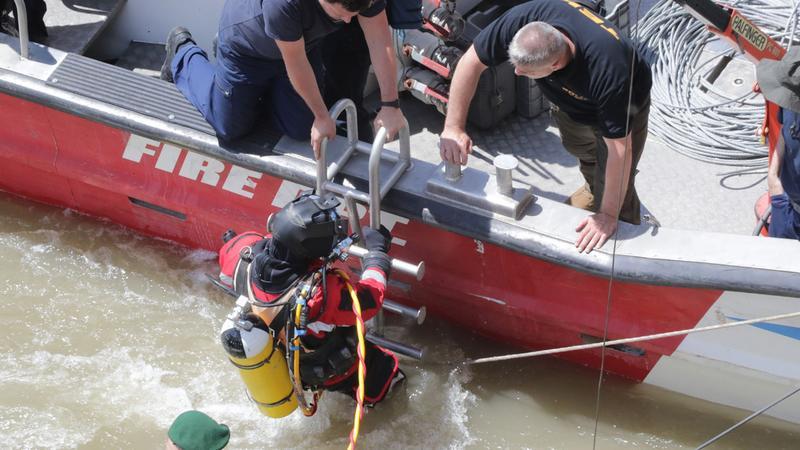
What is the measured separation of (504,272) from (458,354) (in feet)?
2.20


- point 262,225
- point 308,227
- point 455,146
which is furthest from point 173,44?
point 308,227

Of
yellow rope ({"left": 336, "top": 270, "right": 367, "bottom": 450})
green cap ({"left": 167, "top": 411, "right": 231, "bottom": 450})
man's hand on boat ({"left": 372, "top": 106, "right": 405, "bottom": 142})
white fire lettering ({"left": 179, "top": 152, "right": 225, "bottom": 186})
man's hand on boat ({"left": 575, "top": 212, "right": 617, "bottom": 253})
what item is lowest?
white fire lettering ({"left": 179, "top": 152, "right": 225, "bottom": 186})

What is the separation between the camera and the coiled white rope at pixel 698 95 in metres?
4.52

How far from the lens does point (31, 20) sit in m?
4.95

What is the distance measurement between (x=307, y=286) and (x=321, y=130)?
0.69 m

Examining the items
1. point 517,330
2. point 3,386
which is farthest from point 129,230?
point 517,330

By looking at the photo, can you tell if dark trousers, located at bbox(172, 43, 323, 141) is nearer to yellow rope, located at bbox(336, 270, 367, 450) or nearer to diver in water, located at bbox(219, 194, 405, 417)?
diver in water, located at bbox(219, 194, 405, 417)

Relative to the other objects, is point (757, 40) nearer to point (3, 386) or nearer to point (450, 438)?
point (450, 438)

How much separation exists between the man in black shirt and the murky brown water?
93 cm

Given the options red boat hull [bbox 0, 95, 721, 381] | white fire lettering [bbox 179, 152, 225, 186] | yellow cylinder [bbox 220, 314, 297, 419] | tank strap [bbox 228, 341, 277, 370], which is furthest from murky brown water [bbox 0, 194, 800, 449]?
tank strap [bbox 228, 341, 277, 370]

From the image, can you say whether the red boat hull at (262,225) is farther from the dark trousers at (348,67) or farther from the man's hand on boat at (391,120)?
the dark trousers at (348,67)

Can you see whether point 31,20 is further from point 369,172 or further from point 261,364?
point 261,364

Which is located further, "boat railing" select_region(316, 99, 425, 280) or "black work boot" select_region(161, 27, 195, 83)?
"black work boot" select_region(161, 27, 195, 83)

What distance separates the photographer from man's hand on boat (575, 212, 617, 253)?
3.56m
